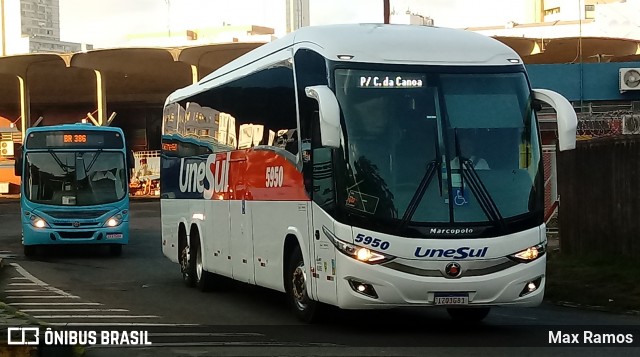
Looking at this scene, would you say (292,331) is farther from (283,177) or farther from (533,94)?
(533,94)

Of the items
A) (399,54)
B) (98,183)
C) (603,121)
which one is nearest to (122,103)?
(603,121)

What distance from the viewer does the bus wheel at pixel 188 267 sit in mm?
18125

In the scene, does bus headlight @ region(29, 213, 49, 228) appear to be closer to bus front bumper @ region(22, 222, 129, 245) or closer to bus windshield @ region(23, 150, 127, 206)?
bus front bumper @ region(22, 222, 129, 245)

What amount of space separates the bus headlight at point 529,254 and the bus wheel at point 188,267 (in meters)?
7.96

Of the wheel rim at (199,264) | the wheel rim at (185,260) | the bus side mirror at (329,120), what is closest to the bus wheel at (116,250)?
the wheel rim at (185,260)

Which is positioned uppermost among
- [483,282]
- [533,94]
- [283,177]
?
[533,94]

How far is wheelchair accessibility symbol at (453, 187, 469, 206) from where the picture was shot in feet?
A: 36.6

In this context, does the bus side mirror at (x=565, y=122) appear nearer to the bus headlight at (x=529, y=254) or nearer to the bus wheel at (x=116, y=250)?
the bus headlight at (x=529, y=254)

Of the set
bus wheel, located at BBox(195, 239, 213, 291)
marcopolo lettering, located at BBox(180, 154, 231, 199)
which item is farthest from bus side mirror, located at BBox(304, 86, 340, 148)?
bus wheel, located at BBox(195, 239, 213, 291)

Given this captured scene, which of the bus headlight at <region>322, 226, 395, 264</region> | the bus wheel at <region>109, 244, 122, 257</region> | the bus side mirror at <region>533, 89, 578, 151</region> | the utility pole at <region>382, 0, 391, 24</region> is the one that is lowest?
the bus wheel at <region>109, 244, 122, 257</region>

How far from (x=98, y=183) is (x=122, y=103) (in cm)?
7622

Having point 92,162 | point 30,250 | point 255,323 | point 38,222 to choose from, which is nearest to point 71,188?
point 92,162

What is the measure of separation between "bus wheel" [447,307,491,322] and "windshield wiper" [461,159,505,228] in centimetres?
182

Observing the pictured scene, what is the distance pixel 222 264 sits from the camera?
16.1m
